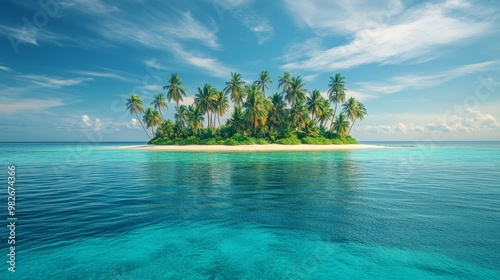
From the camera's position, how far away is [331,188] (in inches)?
500

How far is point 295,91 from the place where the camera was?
66812 mm

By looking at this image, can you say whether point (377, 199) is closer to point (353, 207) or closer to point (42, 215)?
point (353, 207)

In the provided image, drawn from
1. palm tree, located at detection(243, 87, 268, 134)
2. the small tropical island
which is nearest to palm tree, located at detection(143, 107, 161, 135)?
the small tropical island

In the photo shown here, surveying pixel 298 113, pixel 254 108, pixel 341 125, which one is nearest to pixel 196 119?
pixel 254 108

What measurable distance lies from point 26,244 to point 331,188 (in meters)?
11.6

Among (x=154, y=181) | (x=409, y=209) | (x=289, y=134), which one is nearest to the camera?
(x=409, y=209)

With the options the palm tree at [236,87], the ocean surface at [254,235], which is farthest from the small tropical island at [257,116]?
the ocean surface at [254,235]

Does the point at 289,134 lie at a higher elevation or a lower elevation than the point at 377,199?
higher

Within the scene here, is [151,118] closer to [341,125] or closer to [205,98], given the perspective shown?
[205,98]

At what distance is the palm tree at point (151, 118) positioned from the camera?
74.3m

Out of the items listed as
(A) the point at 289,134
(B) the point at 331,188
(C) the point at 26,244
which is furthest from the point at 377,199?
(A) the point at 289,134

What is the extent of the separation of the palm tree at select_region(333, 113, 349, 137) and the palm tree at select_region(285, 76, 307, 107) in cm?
1168

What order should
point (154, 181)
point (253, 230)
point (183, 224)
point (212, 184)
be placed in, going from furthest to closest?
point (154, 181) < point (212, 184) < point (183, 224) < point (253, 230)

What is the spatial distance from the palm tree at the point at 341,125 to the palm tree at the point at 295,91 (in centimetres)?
1168
